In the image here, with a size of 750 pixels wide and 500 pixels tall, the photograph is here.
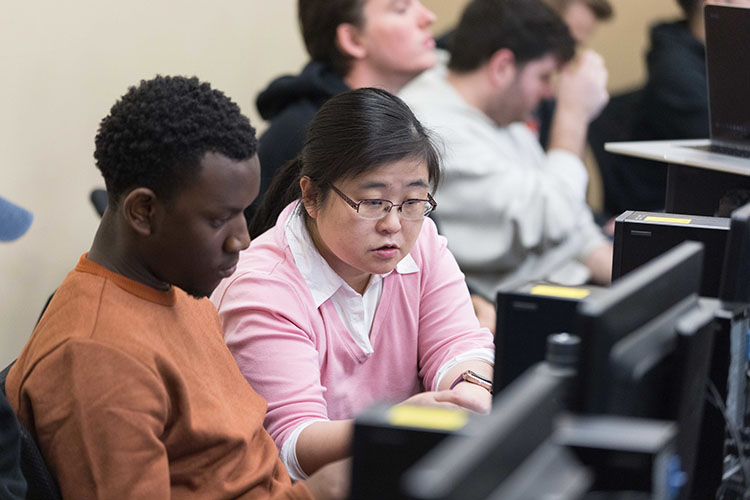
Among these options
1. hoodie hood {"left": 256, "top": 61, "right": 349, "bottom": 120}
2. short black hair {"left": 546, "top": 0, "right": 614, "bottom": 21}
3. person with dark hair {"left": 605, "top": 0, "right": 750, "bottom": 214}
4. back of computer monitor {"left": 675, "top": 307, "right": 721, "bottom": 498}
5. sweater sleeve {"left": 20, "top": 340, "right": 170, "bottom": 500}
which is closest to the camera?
back of computer monitor {"left": 675, "top": 307, "right": 721, "bottom": 498}

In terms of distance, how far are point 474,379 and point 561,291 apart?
1.39ft

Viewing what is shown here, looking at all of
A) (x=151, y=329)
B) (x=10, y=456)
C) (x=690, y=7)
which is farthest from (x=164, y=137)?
(x=690, y=7)

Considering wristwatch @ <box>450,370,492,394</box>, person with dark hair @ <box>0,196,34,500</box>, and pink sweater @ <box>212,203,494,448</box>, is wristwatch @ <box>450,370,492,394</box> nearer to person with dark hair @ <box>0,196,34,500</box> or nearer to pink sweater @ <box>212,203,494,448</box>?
pink sweater @ <box>212,203,494,448</box>

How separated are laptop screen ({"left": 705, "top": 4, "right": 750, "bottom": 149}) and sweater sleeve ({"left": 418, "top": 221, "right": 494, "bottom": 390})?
552 millimetres

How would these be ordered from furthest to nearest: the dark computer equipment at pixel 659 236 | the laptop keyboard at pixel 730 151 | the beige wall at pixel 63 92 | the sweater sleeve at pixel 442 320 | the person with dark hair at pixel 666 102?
the person with dark hair at pixel 666 102 < the beige wall at pixel 63 92 < the laptop keyboard at pixel 730 151 < the sweater sleeve at pixel 442 320 < the dark computer equipment at pixel 659 236

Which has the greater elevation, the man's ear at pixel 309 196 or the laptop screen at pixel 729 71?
the laptop screen at pixel 729 71

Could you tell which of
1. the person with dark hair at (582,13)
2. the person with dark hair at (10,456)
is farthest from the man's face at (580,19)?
the person with dark hair at (10,456)

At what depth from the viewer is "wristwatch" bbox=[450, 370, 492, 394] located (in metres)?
1.41

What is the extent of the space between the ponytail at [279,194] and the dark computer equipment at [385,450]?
2.93ft

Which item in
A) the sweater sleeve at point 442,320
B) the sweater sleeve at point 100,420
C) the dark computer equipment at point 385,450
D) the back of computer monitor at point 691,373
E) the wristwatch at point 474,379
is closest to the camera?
the dark computer equipment at point 385,450

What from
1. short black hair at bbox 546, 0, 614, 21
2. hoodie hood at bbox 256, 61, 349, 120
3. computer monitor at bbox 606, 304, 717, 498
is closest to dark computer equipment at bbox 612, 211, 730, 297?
computer monitor at bbox 606, 304, 717, 498

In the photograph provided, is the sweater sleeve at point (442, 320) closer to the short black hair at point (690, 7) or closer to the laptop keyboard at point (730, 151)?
the laptop keyboard at point (730, 151)

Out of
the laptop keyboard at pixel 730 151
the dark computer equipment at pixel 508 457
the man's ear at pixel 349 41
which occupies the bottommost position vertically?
the dark computer equipment at pixel 508 457

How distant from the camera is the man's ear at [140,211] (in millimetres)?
1054
